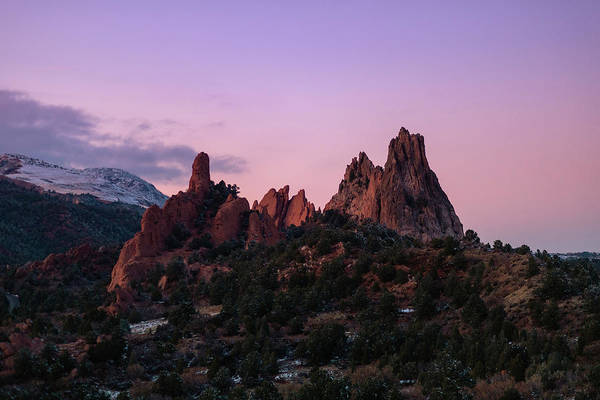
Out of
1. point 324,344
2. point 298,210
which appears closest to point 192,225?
point 298,210

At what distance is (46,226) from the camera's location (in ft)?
393

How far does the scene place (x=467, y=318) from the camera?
79.8 ft

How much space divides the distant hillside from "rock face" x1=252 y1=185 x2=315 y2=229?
36653mm

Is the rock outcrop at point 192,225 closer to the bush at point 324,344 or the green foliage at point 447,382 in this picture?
the bush at point 324,344

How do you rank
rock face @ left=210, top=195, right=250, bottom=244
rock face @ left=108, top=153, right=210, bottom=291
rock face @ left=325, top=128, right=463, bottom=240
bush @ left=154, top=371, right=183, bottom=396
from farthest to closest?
1. rock face @ left=325, top=128, right=463, bottom=240
2. rock face @ left=210, top=195, right=250, bottom=244
3. rock face @ left=108, top=153, right=210, bottom=291
4. bush @ left=154, top=371, right=183, bottom=396

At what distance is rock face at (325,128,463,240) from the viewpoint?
241ft

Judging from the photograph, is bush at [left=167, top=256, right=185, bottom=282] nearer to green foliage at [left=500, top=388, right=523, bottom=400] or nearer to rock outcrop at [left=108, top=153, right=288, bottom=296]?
rock outcrop at [left=108, top=153, right=288, bottom=296]

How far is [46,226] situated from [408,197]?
88.9 meters

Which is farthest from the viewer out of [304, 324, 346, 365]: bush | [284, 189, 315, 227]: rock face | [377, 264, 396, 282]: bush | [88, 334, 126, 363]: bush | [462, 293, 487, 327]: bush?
[284, 189, 315, 227]: rock face

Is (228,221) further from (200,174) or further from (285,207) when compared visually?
(285,207)

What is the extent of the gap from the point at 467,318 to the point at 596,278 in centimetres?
883

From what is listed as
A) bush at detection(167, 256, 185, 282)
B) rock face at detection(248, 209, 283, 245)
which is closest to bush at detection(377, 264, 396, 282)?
bush at detection(167, 256, 185, 282)

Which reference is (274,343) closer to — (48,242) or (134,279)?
(134,279)

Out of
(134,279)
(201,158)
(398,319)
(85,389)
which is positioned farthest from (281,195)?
(85,389)
